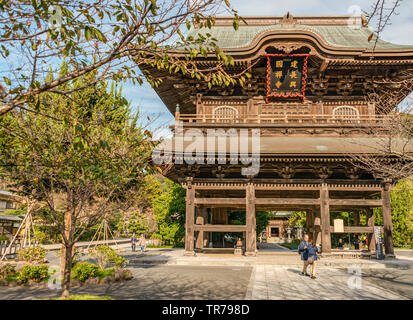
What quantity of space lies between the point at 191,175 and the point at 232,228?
3.48 meters

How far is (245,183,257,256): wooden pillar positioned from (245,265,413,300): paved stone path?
3.61 m

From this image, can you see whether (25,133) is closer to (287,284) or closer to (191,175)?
(287,284)

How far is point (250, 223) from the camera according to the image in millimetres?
16391

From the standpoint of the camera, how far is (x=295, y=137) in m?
17.7

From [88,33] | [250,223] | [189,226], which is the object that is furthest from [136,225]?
[88,33]

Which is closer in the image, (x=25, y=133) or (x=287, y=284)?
(x=25, y=133)

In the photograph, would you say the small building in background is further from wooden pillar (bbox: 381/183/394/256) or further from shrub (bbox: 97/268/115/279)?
shrub (bbox: 97/268/115/279)

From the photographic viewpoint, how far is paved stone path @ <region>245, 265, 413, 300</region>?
825cm

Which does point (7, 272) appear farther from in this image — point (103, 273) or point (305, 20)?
point (305, 20)

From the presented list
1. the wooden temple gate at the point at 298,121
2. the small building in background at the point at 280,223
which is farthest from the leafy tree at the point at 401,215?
the small building in background at the point at 280,223

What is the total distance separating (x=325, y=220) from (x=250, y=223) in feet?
12.3

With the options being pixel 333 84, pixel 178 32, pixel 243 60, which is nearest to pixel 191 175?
pixel 243 60

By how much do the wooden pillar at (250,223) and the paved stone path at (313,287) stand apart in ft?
11.8

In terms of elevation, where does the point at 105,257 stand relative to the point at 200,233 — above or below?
below
